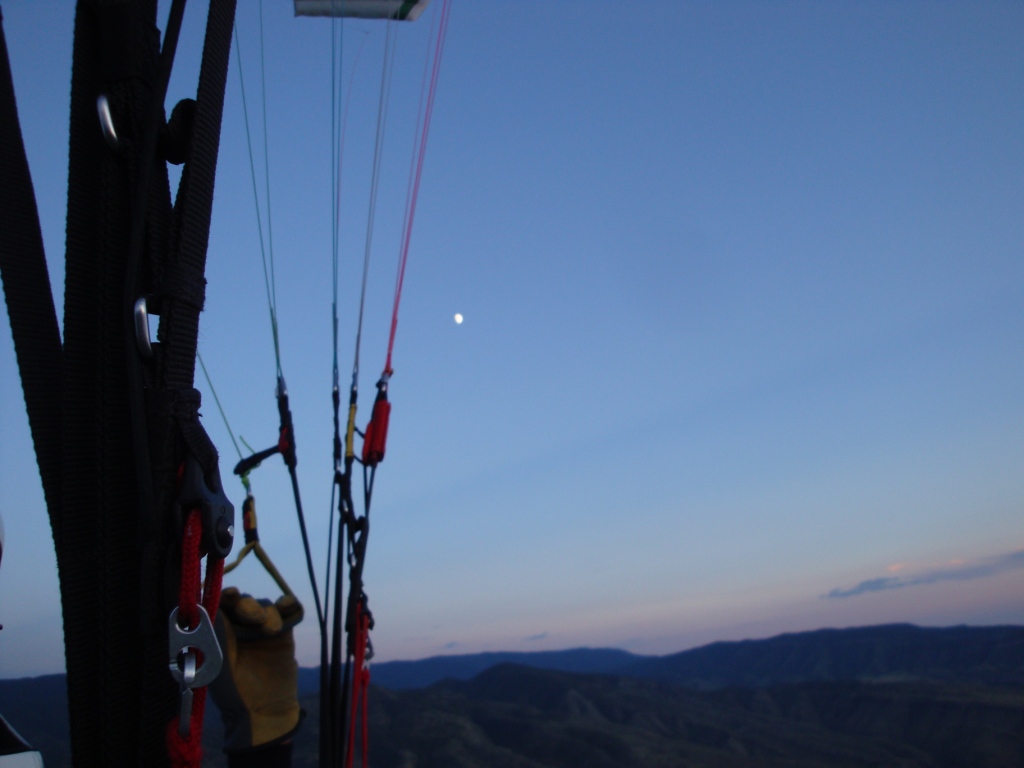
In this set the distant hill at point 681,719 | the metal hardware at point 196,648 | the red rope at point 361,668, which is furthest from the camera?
the distant hill at point 681,719

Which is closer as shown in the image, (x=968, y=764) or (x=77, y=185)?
(x=77, y=185)

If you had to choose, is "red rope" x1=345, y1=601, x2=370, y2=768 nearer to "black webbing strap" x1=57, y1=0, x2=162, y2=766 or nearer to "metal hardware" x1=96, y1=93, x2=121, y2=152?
"black webbing strap" x1=57, y1=0, x2=162, y2=766

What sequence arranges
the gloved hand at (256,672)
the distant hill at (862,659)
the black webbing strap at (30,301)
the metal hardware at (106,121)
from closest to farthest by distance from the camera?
1. the metal hardware at (106,121)
2. the black webbing strap at (30,301)
3. the gloved hand at (256,672)
4. the distant hill at (862,659)

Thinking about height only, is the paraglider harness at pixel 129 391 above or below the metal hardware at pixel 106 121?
below

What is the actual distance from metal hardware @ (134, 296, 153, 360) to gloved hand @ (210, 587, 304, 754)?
247 centimetres

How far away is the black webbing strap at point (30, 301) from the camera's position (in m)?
1.24

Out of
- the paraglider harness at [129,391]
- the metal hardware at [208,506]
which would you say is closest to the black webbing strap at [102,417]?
the paraglider harness at [129,391]

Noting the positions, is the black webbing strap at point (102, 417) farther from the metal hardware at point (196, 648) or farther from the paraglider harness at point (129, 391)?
the metal hardware at point (196, 648)

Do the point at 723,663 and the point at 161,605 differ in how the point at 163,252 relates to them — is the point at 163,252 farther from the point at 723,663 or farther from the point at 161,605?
the point at 723,663

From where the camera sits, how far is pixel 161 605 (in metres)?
1.08

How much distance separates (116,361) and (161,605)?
1.16 ft

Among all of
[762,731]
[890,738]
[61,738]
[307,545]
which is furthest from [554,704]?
[307,545]

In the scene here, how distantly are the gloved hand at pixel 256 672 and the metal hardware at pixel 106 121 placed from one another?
8.32 ft

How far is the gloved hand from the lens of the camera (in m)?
3.38
